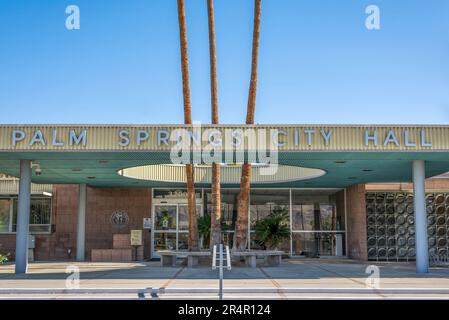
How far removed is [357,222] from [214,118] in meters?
10.3

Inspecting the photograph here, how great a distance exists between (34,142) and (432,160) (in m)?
13.0

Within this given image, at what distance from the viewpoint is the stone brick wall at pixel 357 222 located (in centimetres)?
2722

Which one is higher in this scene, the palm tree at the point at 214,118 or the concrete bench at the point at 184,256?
the palm tree at the point at 214,118

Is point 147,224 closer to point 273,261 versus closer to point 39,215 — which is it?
point 39,215

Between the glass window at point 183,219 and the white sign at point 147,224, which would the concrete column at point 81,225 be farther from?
the glass window at point 183,219

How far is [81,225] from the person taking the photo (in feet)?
88.0

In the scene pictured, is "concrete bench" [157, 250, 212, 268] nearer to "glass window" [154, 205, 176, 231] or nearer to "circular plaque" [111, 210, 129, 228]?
"glass window" [154, 205, 176, 231]

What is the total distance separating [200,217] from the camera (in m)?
27.4

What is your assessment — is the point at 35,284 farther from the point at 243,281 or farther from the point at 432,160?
the point at 432,160

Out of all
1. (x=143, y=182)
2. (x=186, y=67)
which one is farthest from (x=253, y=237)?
(x=186, y=67)

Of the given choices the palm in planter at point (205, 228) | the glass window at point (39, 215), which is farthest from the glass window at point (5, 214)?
the palm in planter at point (205, 228)

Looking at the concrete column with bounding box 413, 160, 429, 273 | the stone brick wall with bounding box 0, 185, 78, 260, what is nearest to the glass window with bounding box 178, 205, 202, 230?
the stone brick wall with bounding box 0, 185, 78, 260

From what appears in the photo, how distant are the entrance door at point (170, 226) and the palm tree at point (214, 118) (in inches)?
295

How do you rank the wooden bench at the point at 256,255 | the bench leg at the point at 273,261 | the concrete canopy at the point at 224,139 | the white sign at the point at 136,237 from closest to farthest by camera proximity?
the concrete canopy at the point at 224,139
the wooden bench at the point at 256,255
the bench leg at the point at 273,261
the white sign at the point at 136,237
